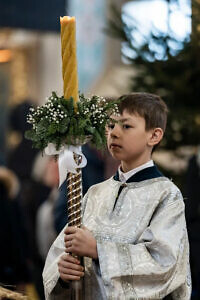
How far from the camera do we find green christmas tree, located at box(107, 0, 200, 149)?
667 centimetres

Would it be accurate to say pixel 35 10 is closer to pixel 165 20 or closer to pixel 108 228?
pixel 165 20

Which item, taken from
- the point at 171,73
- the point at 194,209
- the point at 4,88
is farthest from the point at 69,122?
the point at 4,88

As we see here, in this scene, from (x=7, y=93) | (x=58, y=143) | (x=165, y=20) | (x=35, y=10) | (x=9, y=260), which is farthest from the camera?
(x=7, y=93)

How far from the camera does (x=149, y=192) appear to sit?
3551 millimetres

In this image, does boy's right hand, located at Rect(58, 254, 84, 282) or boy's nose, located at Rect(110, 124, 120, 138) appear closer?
boy's right hand, located at Rect(58, 254, 84, 282)

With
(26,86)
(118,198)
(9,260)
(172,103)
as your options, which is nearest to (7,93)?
(26,86)

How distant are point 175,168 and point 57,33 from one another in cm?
547

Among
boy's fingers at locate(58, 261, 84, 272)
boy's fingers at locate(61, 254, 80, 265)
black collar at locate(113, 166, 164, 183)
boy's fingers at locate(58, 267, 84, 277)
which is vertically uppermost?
black collar at locate(113, 166, 164, 183)

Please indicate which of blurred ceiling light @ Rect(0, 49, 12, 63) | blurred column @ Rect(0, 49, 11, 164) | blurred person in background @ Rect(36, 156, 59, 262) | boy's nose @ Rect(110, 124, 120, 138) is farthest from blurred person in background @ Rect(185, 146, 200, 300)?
blurred ceiling light @ Rect(0, 49, 12, 63)

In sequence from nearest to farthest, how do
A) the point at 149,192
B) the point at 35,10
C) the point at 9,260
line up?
the point at 149,192 → the point at 9,260 → the point at 35,10

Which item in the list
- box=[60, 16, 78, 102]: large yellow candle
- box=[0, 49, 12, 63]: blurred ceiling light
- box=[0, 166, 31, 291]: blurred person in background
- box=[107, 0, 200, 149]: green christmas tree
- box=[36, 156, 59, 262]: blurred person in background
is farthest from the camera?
box=[0, 49, 12, 63]: blurred ceiling light

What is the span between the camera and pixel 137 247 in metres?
3.42

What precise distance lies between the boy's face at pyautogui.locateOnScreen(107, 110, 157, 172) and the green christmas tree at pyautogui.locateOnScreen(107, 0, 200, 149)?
305 centimetres

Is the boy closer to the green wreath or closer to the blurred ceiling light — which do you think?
the green wreath
